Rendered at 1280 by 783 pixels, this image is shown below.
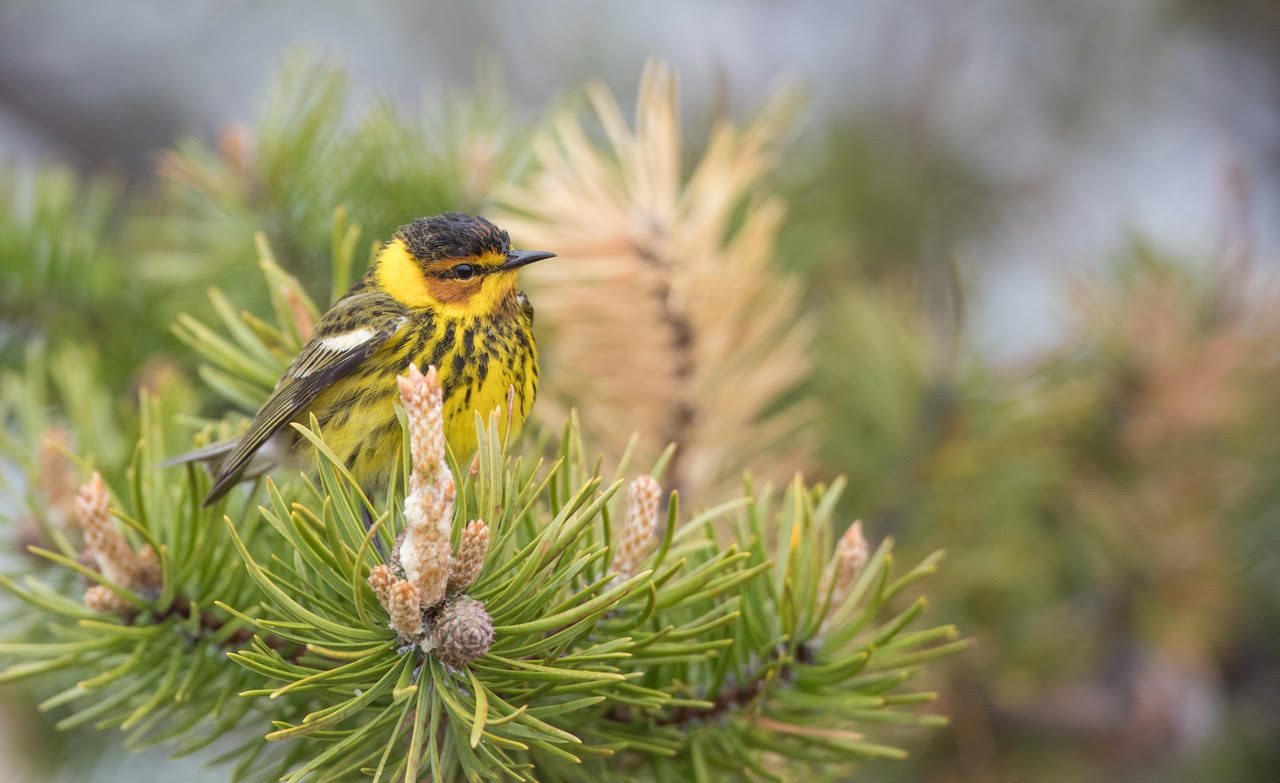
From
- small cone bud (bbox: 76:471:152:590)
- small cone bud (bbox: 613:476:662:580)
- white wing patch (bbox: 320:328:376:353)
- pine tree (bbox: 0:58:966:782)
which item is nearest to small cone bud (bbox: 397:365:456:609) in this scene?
pine tree (bbox: 0:58:966:782)

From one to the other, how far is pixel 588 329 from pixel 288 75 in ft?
2.02

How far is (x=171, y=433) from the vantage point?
1.38m

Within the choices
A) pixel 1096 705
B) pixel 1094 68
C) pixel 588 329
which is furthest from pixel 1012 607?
pixel 1094 68

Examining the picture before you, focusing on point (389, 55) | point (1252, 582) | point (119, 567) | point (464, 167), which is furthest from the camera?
point (389, 55)

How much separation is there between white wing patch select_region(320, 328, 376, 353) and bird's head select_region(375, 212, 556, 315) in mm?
105

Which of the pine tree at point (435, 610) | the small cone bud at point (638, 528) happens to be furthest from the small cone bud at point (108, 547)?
the small cone bud at point (638, 528)

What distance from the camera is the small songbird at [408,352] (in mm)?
1256

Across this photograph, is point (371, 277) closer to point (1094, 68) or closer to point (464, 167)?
point (464, 167)

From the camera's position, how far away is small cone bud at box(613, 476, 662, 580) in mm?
944

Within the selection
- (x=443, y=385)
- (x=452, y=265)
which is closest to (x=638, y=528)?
(x=443, y=385)

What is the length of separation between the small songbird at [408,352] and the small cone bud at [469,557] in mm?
356

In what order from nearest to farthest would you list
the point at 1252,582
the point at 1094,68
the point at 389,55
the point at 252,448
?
the point at 252,448
the point at 1252,582
the point at 1094,68
the point at 389,55

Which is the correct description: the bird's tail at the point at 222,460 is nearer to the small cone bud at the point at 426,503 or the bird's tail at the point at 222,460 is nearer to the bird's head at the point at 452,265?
the bird's head at the point at 452,265

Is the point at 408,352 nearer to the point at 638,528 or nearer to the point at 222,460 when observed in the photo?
the point at 222,460
